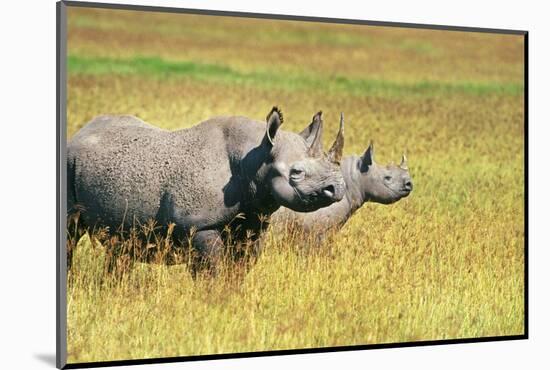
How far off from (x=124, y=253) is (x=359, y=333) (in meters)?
2.02

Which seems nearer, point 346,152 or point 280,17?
point 280,17

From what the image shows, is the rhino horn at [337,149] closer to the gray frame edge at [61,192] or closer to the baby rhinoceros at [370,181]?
the baby rhinoceros at [370,181]

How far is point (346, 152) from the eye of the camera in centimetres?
1344

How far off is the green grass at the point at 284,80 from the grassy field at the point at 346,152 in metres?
0.02

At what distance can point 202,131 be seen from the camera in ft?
36.5

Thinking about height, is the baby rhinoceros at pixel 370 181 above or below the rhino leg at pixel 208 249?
above

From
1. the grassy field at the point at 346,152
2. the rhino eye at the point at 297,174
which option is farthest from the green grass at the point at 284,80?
the rhino eye at the point at 297,174

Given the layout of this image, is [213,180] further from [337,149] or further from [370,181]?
[370,181]

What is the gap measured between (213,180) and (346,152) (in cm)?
281

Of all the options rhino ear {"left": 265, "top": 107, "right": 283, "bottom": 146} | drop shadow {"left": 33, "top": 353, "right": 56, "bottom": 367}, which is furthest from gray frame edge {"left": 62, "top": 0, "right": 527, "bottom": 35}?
drop shadow {"left": 33, "top": 353, "right": 56, "bottom": 367}

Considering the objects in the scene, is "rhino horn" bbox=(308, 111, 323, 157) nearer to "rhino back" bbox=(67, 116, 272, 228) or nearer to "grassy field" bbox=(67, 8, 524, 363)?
"rhino back" bbox=(67, 116, 272, 228)

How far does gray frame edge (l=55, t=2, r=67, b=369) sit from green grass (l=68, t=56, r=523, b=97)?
1.71 meters

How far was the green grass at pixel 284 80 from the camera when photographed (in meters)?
12.3

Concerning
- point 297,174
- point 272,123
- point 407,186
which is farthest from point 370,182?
point 272,123
